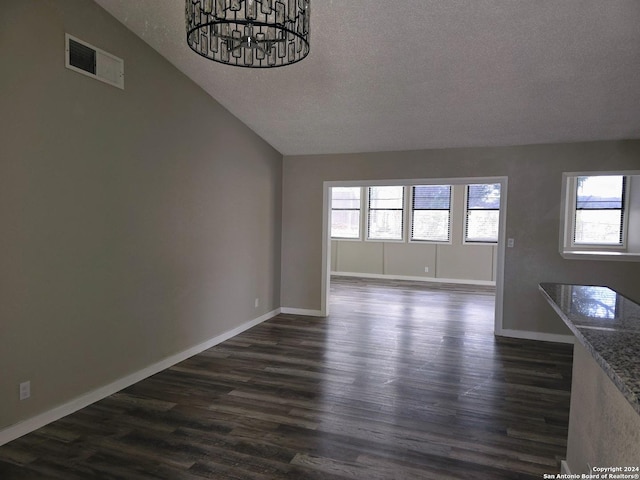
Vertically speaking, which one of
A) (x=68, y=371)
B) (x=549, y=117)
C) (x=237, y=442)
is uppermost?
(x=549, y=117)

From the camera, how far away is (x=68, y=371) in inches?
112

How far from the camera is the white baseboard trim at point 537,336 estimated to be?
477 cm

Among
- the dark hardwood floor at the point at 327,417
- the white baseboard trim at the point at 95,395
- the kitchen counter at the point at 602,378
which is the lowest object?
the dark hardwood floor at the point at 327,417

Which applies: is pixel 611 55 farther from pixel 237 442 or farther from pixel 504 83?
pixel 237 442

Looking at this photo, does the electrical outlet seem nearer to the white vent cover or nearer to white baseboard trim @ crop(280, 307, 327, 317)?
the white vent cover

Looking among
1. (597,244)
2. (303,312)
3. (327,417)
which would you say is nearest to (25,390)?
(327,417)

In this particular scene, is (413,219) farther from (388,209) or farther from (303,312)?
(303,312)

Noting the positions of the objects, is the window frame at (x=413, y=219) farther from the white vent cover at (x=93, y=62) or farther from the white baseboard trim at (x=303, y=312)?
the white vent cover at (x=93, y=62)

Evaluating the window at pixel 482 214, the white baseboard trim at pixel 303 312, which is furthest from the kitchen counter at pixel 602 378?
the window at pixel 482 214

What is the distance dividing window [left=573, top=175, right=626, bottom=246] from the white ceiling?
12.7 feet

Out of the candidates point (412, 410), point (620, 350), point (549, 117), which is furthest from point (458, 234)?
point (620, 350)

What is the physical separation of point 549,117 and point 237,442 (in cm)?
406

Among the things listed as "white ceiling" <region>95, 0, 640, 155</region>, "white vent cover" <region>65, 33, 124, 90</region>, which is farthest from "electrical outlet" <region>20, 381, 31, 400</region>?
"white ceiling" <region>95, 0, 640, 155</region>

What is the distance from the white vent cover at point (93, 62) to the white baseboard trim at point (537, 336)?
477cm
